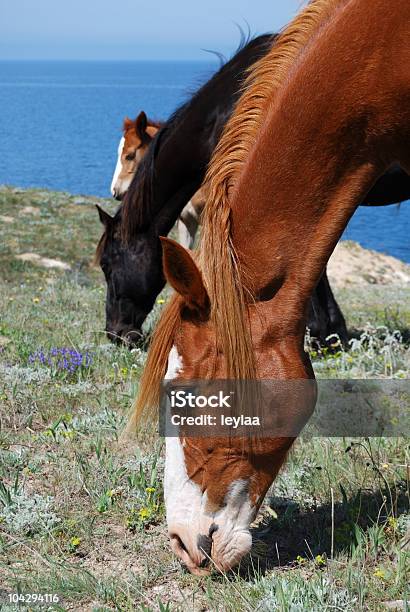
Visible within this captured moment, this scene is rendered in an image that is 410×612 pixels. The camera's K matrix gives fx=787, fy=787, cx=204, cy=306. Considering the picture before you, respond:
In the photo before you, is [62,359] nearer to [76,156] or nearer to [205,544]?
[205,544]

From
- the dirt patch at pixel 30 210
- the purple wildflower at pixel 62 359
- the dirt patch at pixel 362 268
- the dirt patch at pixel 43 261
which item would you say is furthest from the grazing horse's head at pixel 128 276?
the dirt patch at pixel 30 210

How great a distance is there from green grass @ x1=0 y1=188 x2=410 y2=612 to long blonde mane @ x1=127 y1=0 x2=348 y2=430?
59cm

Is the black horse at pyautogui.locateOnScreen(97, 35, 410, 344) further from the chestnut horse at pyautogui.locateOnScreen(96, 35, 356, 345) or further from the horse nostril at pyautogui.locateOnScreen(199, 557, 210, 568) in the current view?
the horse nostril at pyautogui.locateOnScreen(199, 557, 210, 568)

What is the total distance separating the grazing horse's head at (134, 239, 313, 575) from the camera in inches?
101

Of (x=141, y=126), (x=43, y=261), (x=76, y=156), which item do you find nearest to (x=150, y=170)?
(x=141, y=126)

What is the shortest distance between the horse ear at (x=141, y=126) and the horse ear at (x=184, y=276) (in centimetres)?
746

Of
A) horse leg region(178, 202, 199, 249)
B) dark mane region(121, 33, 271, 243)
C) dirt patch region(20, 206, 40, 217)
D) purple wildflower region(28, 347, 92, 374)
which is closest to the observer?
purple wildflower region(28, 347, 92, 374)

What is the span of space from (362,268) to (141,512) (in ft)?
43.6

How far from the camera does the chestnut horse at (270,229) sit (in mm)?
2520

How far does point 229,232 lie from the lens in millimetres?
2564

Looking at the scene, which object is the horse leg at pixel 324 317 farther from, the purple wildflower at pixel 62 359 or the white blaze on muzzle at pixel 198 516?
the white blaze on muzzle at pixel 198 516

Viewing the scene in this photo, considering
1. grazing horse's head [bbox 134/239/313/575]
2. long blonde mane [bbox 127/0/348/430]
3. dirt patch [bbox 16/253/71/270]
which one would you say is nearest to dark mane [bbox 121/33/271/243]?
long blonde mane [bbox 127/0/348/430]

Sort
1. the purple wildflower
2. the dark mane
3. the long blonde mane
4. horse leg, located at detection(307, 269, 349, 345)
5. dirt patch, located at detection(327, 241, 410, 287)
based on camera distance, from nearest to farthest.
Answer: the long blonde mane
the purple wildflower
the dark mane
horse leg, located at detection(307, 269, 349, 345)
dirt patch, located at detection(327, 241, 410, 287)
